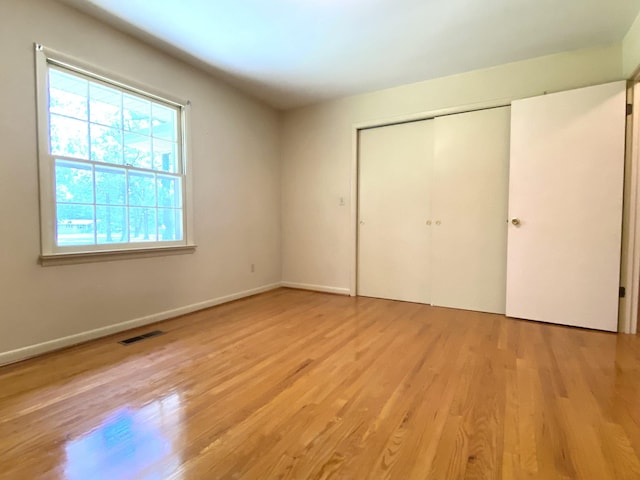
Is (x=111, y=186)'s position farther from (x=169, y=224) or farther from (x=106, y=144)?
(x=169, y=224)

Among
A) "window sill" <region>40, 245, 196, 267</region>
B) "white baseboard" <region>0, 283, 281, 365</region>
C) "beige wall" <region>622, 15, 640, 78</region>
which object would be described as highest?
"beige wall" <region>622, 15, 640, 78</region>

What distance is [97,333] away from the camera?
2.65m

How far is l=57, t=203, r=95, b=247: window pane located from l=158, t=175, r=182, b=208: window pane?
2.21ft

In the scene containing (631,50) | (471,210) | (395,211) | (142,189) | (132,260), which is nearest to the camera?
(631,50)

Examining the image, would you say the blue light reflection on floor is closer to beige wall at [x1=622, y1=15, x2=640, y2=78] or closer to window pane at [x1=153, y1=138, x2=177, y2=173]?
window pane at [x1=153, y1=138, x2=177, y2=173]

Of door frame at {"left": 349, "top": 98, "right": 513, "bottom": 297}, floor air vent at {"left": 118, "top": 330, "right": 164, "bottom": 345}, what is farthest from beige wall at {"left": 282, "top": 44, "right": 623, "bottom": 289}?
floor air vent at {"left": 118, "top": 330, "right": 164, "bottom": 345}

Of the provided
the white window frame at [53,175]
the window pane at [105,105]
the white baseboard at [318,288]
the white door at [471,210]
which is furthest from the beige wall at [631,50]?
the window pane at [105,105]

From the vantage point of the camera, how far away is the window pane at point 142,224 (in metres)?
2.93

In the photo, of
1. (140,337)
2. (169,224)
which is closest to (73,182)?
Result: (169,224)

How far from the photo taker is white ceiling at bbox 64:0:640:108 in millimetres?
2369

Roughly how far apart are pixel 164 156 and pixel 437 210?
2986 millimetres

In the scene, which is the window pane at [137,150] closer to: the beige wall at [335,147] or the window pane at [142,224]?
the window pane at [142,224]

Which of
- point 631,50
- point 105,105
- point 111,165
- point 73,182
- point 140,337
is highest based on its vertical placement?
point 631,50

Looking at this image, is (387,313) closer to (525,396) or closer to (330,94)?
(525,396)
